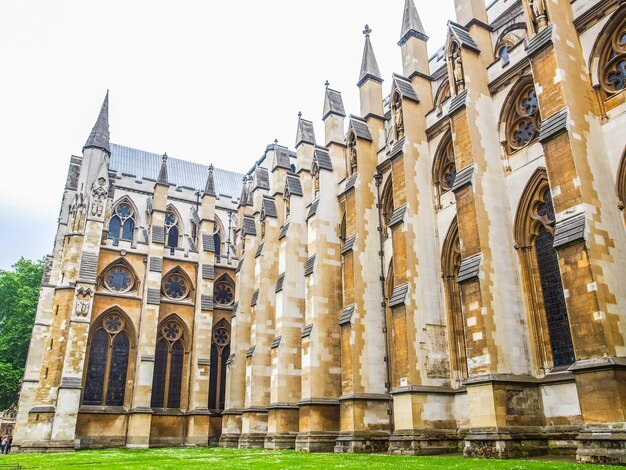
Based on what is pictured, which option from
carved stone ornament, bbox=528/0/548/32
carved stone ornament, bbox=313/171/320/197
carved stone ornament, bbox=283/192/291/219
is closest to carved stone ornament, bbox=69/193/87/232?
carved stone ornament, bbox=283/192/291/219

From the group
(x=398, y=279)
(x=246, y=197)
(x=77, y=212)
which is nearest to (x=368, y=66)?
(x=398, y=279)

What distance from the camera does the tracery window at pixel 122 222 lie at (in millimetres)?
34844

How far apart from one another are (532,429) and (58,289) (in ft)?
79.9

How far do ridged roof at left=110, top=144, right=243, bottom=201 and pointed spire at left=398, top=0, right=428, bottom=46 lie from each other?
22.4 m

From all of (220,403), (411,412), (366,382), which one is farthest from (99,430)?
(411,412)

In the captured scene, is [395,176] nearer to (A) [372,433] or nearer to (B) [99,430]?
(A) [372,433]

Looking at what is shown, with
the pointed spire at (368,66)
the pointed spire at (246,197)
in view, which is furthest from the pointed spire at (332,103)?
the pointed spire at (246,197)

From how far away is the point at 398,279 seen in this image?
1773cm

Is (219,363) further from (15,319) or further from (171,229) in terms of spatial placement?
(15,319)

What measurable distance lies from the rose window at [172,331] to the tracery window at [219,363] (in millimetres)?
2195

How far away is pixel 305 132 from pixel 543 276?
55.6ft

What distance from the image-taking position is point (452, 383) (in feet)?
54.9

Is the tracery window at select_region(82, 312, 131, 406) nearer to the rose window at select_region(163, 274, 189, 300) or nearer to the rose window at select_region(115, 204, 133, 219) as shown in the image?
the rose window at select_region(163, 274, 189, 300)

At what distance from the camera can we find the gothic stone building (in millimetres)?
13055
